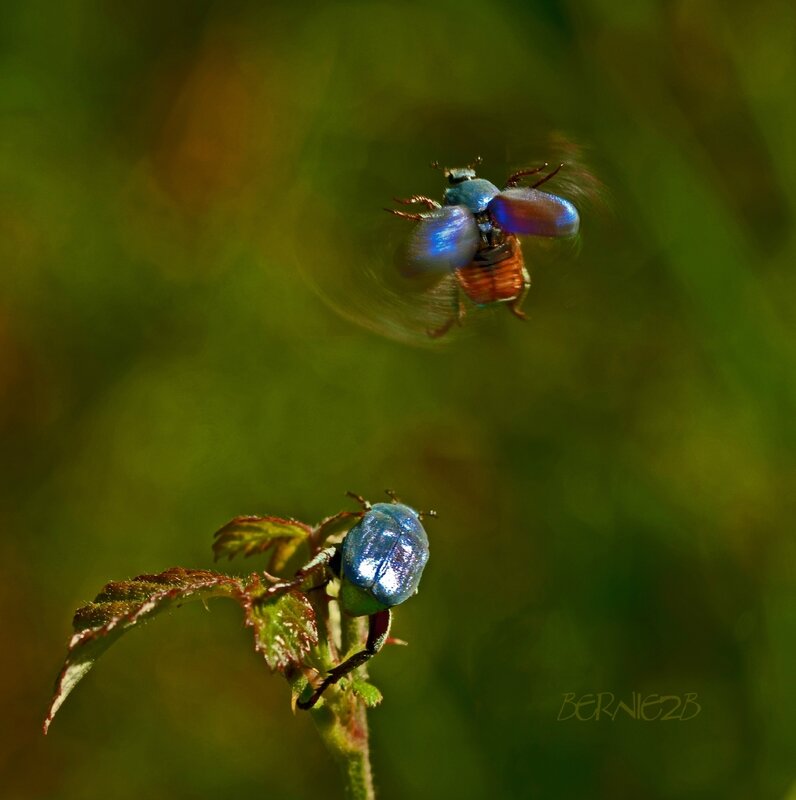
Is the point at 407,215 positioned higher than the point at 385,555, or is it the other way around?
the point at 407,215

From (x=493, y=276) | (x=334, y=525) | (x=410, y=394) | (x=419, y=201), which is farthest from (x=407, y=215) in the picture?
(x=410, y=394)

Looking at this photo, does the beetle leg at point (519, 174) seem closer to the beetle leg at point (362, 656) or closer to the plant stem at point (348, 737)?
the beetle leg at point (362, 656)

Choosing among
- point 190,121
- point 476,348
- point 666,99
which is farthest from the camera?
point 190,121

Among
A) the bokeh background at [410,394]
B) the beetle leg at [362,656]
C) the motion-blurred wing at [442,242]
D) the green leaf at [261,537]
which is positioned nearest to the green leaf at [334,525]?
the green leaf at [261,537]

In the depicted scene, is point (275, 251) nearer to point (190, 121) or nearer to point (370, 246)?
point (190, 121)

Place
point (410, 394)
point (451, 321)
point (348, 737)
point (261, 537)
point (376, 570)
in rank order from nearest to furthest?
point (376, 570)
point (348, 737)
point (261, 537)
point (451, 321)
point (410, 394)

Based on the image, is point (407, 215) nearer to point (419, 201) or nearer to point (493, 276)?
point (419, 201)

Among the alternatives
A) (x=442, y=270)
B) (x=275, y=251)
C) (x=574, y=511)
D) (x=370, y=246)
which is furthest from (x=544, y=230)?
(x=275, y=251)
